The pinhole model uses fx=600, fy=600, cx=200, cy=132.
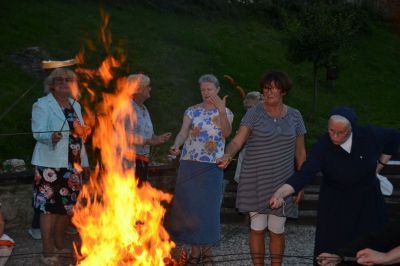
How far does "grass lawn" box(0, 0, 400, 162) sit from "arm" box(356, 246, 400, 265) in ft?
17.9

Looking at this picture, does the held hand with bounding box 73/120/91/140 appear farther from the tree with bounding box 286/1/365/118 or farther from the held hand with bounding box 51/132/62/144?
the tree with bounding box 286/1/365/118

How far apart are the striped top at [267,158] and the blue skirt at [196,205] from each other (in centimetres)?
52

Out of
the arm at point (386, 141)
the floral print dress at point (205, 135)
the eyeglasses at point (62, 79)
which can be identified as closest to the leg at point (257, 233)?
the floral print dress at point (205, 135)

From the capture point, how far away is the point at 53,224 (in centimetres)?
578

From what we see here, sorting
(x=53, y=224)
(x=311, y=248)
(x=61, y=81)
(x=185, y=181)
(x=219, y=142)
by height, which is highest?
(x=61, y=81)

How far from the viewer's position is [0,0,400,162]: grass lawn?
10.5m

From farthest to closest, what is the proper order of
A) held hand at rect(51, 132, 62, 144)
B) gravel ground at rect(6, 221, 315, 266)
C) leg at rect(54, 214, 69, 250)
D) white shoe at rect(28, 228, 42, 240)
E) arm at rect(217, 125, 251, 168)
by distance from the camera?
white shoe at rect(28, 228, 42, 240) < gravel ground at rect(6, 221, 315, 266) < leg at rect(54, 214, 69, 250) < held hand at rect(51, 132, 62, 144) < arm at rect(217, 125, 251, 168)

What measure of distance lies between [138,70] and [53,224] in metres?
6.86

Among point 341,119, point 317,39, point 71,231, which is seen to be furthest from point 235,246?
point 317,39

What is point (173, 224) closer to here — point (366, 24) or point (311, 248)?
point (311, 248)

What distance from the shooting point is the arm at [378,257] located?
3.55 metres

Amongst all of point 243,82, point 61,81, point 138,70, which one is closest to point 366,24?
point 243,82

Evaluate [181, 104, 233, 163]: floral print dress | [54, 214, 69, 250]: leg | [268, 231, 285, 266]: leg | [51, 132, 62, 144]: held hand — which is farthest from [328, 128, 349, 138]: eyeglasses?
[54, 214, 69, 250]: leg

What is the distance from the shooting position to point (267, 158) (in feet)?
17.2
